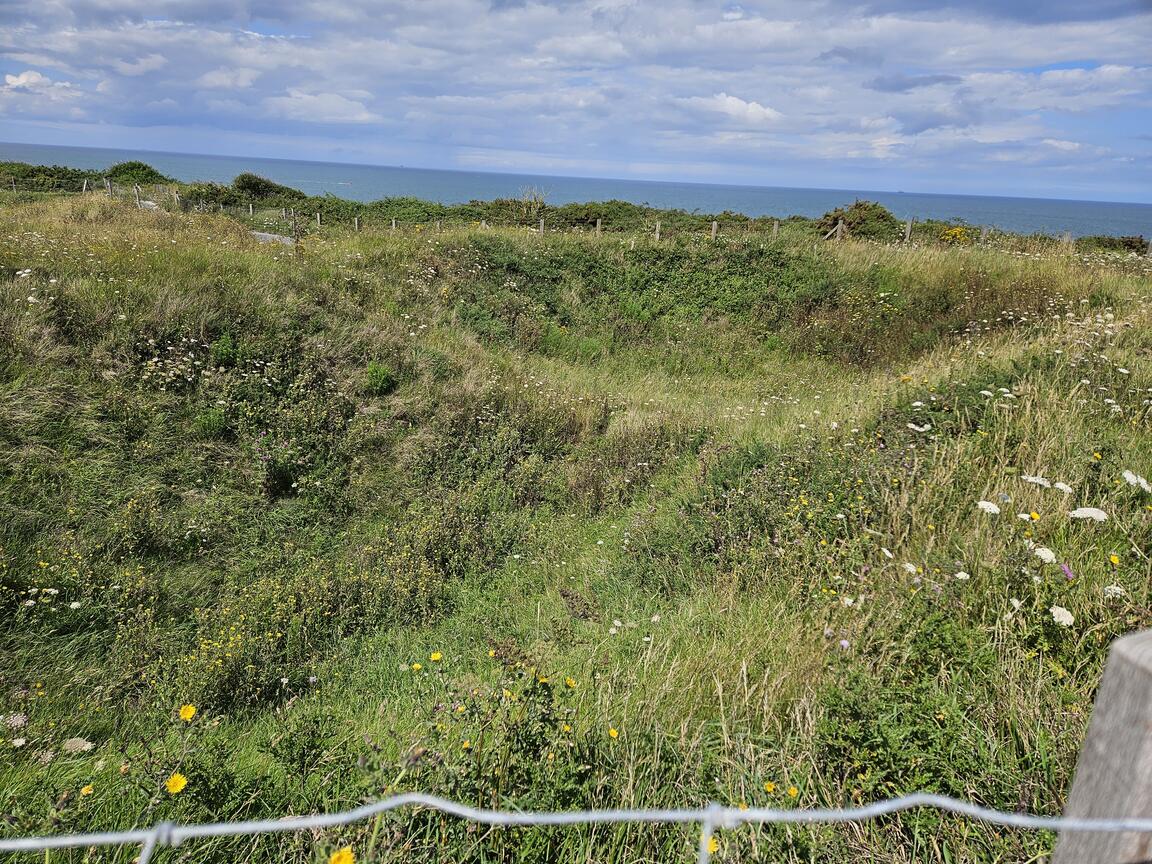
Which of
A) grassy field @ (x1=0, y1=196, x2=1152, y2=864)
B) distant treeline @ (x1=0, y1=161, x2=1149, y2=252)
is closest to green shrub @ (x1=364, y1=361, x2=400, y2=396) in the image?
grassy field @ (x1=0, y1=196, x2=1152, y2=864)

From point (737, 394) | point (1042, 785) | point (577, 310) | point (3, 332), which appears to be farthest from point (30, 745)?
point (577, 310)

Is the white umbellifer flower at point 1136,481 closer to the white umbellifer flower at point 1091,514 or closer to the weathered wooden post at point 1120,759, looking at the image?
the white umbellifer flower at point 1091,514

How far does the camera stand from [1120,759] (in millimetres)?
1268

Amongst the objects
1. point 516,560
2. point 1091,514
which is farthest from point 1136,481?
point 516,560

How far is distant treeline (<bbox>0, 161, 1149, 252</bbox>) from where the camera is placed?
28938mm

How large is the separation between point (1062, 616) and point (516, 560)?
187 inches

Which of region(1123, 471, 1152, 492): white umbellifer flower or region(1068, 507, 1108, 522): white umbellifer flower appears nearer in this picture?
region(1068, 507, 1108, 522): white umbellifer flower

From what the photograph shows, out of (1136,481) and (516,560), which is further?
(516,560)

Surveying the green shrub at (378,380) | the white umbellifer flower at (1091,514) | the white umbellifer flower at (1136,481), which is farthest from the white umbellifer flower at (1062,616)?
the green shrub at (378,380)

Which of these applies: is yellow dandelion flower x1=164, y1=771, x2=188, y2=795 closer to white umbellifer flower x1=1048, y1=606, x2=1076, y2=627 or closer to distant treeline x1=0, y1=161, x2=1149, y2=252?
white umbellifer flower x1=1048, y1=606, x2=1076, y2=627

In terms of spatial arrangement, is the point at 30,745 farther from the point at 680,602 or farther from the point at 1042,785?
the point at 1042,785

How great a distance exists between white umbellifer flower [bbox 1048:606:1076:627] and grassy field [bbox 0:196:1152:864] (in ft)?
0.42

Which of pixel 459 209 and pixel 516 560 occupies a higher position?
pixel 459 209

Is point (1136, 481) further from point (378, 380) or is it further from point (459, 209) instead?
point (459, 209)
